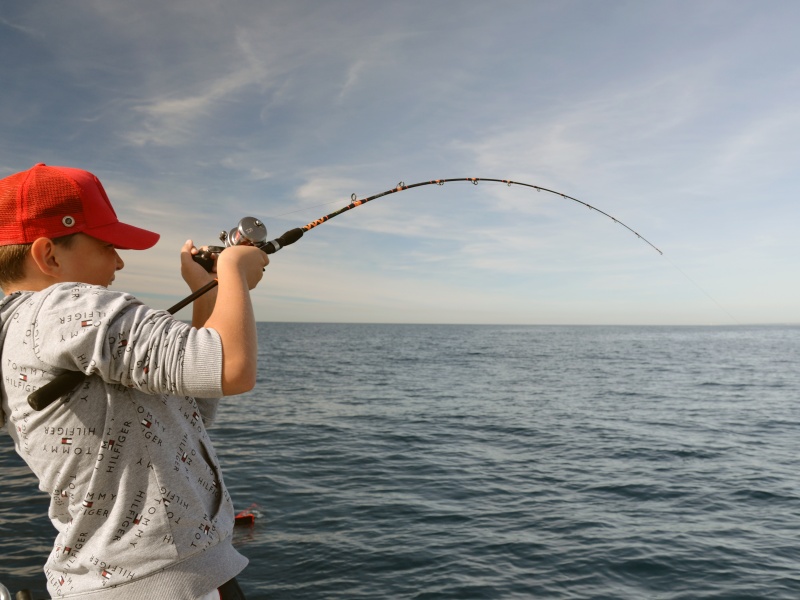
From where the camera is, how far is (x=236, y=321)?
1666mm

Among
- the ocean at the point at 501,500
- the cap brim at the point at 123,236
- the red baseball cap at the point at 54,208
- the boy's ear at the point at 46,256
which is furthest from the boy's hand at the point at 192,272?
the ocean at the point at 501,500

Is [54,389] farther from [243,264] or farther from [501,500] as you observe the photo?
[501,500]

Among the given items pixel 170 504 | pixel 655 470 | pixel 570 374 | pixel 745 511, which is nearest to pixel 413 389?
pixel 570 374

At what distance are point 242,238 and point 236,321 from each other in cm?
80

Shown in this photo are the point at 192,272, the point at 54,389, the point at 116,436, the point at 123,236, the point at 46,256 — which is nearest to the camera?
the point at 54,389

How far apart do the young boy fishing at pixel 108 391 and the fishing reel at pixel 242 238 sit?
44cm

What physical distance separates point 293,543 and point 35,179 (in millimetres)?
9370

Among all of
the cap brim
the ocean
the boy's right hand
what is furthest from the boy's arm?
the ocean

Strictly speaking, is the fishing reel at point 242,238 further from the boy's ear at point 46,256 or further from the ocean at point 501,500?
the ocean at point 501,500

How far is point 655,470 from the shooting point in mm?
14992

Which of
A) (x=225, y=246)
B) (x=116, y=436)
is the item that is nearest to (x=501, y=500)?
(x=225, y=246)

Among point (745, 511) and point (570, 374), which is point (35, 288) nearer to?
point (745, 511)

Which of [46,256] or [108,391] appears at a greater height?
[46,256]

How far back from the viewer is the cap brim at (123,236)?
1838mm
